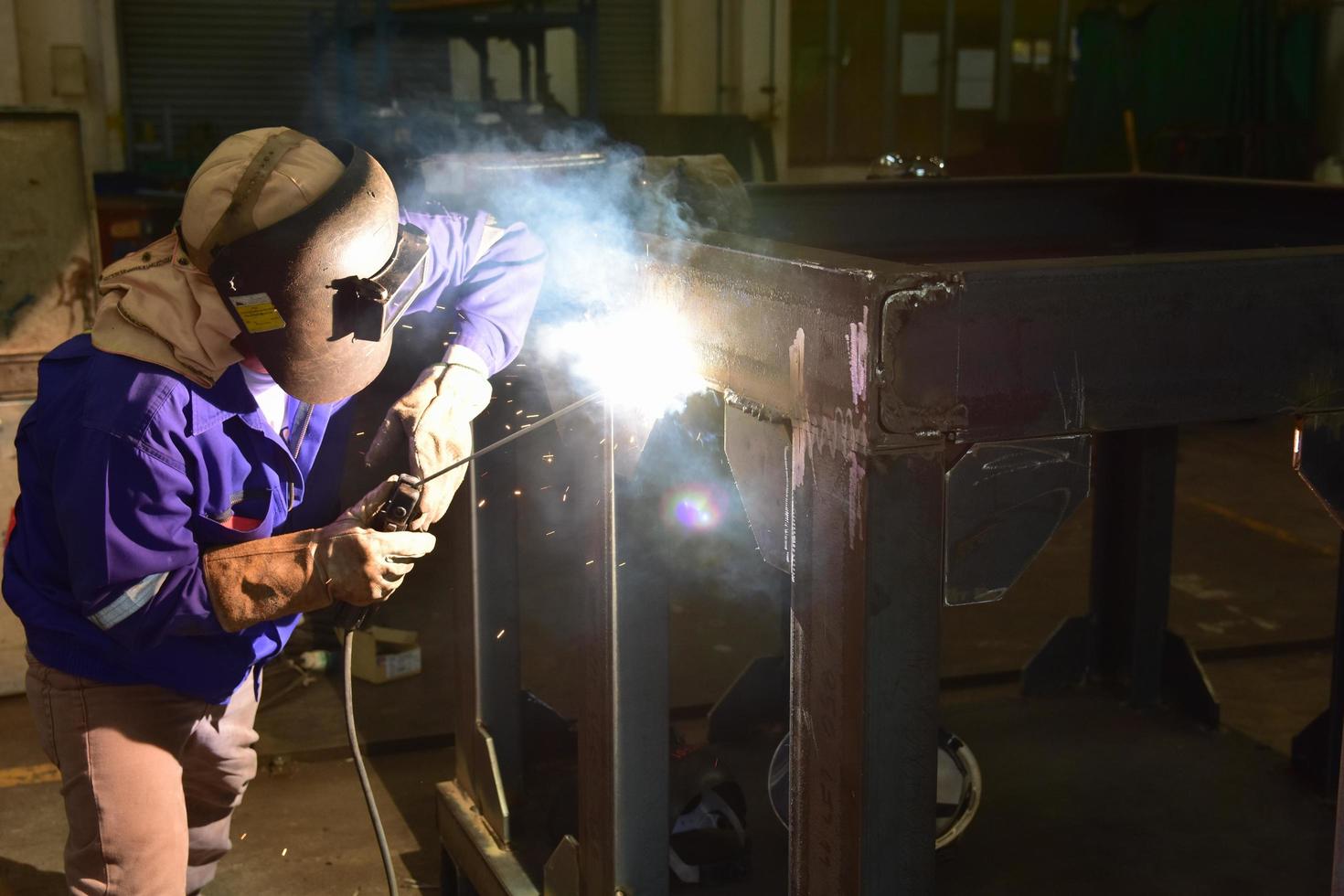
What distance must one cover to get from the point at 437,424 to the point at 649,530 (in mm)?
411

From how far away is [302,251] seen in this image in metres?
1.94

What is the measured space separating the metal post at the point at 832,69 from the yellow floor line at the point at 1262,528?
577 centimetres

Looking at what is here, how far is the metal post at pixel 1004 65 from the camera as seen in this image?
11570 mm

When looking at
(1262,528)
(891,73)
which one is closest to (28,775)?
(1262,528)

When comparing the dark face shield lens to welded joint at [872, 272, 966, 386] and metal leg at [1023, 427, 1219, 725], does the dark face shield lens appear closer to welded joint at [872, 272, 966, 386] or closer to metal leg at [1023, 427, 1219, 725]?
welded joint at [872, 272, 966, 386]

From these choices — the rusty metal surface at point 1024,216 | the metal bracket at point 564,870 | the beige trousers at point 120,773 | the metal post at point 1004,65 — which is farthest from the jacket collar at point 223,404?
the metal post at point 1004,65

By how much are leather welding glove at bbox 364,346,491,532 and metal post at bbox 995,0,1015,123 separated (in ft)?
33.9

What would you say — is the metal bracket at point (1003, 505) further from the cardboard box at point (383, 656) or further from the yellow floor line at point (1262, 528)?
the yellow floor line at point (1262, 528)

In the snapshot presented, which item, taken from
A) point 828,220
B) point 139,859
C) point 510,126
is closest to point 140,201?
point 510,126

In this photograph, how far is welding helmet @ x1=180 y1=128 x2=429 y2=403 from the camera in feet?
6.33

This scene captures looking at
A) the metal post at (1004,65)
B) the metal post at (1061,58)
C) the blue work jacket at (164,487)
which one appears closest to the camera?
the blue work jacket at (164,487)

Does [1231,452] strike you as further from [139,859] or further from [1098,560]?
[139,859]

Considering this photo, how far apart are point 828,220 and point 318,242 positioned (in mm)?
1576

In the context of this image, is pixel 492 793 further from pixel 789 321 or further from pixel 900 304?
pixel 900 304
